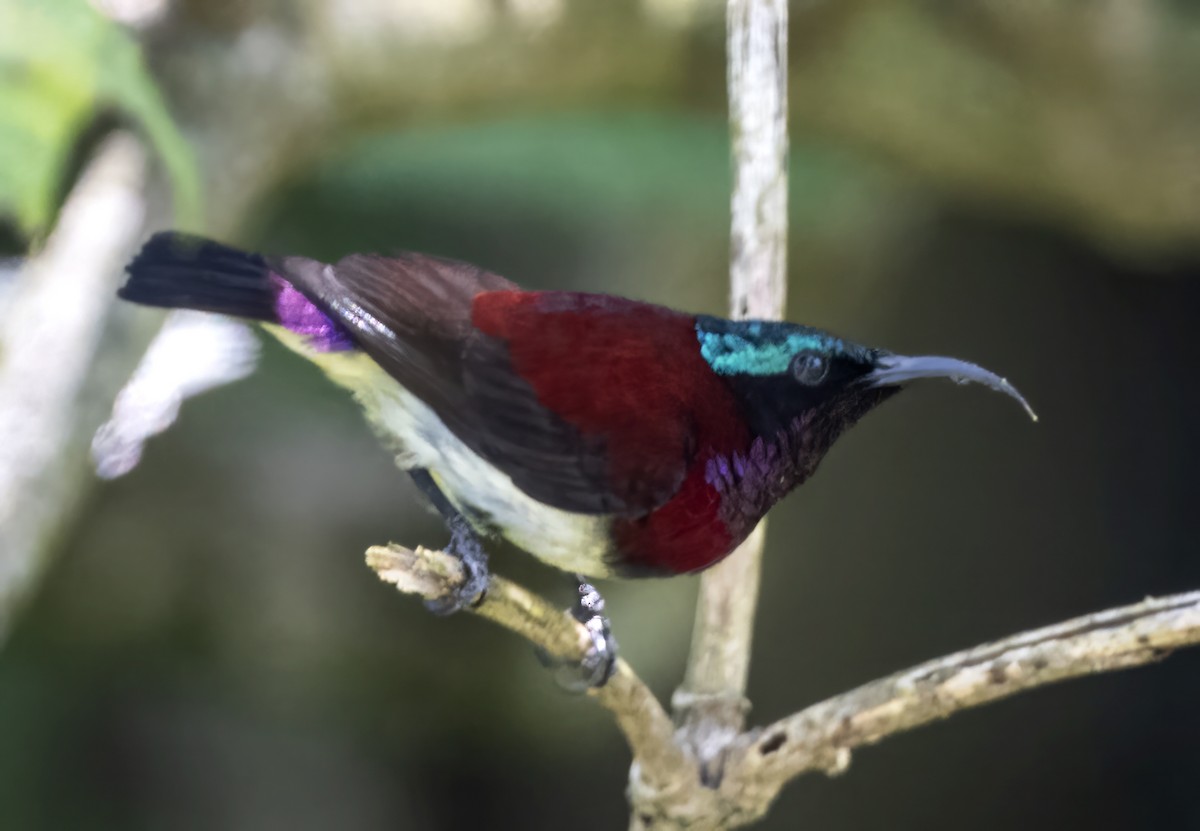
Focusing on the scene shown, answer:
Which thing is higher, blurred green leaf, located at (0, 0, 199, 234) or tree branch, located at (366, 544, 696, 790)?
blurred green leaf, located at (0, 0, 199, 234)

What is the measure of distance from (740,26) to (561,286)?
0.97 m

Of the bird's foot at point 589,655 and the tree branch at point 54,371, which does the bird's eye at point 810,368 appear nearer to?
the bird's foot at point 589,655

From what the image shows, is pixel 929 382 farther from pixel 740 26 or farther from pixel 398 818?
pixel 398 818

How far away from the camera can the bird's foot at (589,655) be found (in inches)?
39.2

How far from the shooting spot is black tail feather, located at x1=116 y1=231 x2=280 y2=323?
88cm

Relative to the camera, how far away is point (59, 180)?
55.8 inches

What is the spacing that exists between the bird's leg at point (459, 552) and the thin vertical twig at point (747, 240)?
0.30 meters

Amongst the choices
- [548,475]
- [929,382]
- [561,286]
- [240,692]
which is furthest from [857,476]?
[548,475]

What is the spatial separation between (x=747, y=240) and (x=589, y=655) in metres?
0.47

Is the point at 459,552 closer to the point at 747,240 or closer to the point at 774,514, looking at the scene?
the point at 747,240

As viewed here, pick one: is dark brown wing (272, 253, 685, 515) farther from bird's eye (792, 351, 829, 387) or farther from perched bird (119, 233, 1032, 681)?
bird's eye (792, 351, 829, 387)

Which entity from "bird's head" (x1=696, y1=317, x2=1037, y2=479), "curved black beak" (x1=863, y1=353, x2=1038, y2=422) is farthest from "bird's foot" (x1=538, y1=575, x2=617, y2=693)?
"curved black beak" (x1=863, y1=353, x2=1038, y2=422)

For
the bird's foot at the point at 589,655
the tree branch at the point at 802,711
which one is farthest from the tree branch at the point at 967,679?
the bird's foot at the point at 589,655

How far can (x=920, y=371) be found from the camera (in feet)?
2.67
